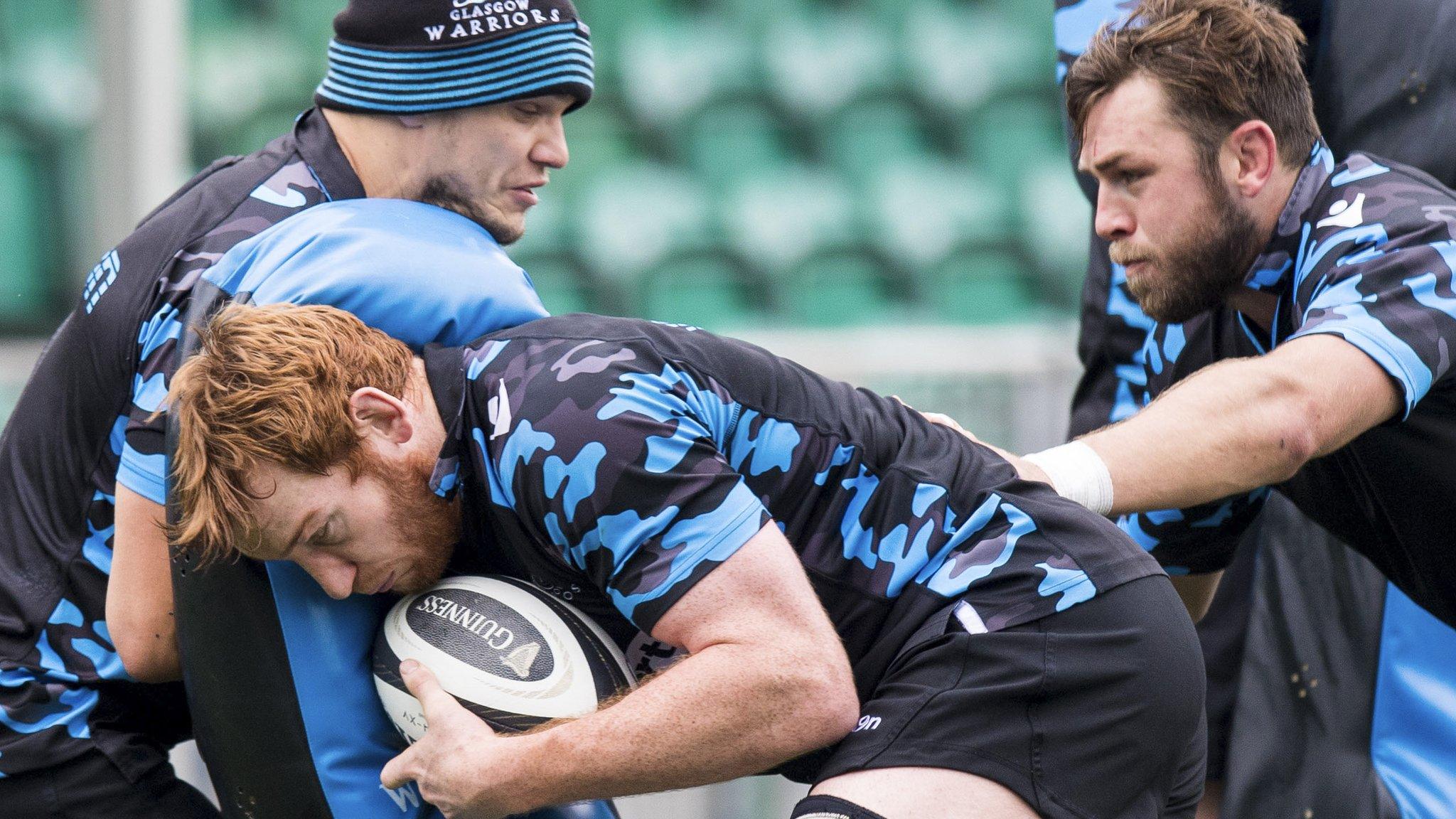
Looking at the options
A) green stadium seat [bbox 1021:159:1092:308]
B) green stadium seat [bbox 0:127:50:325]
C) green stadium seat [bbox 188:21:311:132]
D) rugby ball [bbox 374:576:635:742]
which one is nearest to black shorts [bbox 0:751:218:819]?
rugby ball [bbox 374:576:635:742]

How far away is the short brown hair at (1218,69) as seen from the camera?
295 cm

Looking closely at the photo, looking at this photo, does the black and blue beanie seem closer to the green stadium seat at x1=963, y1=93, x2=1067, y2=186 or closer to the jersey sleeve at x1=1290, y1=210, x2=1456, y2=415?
the jersey sleeve at x1=1290, y1=210, x2=1456, y2=415

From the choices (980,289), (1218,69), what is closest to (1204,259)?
(1218,69)

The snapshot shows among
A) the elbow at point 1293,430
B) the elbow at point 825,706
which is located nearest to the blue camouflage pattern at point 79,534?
the elbow at point 825,706

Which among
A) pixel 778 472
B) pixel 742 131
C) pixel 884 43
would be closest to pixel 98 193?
pixel 742 131

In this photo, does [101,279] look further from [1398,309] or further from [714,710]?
[1398,309]

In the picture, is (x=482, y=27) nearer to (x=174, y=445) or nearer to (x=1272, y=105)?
(x=174, y=445)

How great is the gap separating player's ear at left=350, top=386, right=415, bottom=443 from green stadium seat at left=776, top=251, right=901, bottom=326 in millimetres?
4290

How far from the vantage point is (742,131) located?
22.1 ft

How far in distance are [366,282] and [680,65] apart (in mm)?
4555

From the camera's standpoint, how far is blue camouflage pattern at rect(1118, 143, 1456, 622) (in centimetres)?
265

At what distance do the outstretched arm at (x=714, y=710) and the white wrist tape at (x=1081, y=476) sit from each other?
587mm

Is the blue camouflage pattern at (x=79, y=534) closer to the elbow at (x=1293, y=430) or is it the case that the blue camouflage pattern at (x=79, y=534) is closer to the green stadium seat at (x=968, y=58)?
the elbow at (x=1293, y=430)

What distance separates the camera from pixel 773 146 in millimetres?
6789
